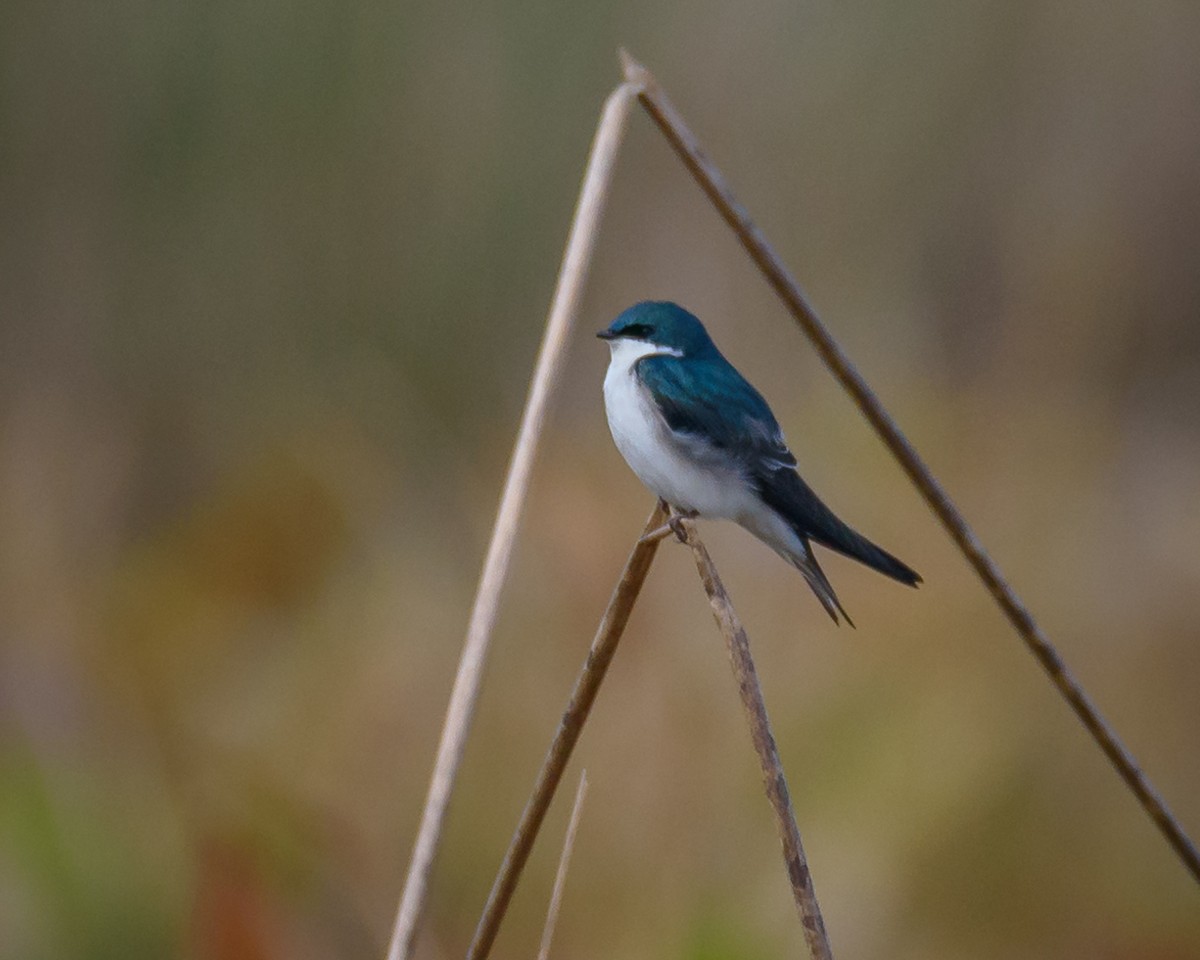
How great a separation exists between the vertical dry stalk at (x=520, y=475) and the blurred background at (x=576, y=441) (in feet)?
3.87

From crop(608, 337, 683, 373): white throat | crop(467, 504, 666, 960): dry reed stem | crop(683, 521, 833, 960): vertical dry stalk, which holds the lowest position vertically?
crop(683, 521, 833, 960): vertical dry stalk

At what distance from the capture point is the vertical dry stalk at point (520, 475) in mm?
852

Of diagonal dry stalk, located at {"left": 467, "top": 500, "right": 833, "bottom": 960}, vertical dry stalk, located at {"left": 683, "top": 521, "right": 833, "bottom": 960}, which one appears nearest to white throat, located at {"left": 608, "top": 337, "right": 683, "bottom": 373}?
diagonal dry stalk, located at {"left": 467, "top": 500, "right": 833, "bottom": 960}

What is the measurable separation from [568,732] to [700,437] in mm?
726

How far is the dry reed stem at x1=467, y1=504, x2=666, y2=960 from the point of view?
1.01 meters

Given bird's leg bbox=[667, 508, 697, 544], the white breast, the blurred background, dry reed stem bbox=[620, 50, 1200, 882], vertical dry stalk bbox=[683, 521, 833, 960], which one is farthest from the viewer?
the blurred background

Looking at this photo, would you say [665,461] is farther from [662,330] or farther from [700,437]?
[662,330]

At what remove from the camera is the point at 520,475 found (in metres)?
0.89

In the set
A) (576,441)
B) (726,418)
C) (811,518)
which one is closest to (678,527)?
(811,518)

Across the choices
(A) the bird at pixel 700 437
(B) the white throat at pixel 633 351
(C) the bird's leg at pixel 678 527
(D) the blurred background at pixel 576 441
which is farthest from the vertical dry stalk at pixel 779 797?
(D) the blurred background at pixel 576 441

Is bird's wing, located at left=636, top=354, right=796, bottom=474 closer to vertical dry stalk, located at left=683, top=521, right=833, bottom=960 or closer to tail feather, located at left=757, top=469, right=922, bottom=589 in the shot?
tail feather, located at left=757, top=469, right=922, bottom=589

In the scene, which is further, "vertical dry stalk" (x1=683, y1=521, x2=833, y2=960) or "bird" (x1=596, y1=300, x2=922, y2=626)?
"bird" (x1=596, y1=300, x2=922, y2=626)

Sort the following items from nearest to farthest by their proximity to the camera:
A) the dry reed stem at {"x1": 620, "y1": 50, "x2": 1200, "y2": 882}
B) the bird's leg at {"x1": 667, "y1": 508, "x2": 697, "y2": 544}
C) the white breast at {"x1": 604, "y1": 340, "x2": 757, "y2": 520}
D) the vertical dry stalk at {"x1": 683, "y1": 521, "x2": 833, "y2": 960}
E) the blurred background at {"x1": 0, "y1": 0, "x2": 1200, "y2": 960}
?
the dry reed stem at {"x1": 620, "y1": 50, "x2": 1200, "y2": 882} → the vertical dry stalk at {"x1": 683, "y1": 521, "x2": 833, "y2": 960} → the bird's leg at {"x1": 667, "y1": 508, "x2": 697, "y2": 544} → the white breast at {"x1": 604, "y1": 340, "x2": 757, "y2": 520} → the blurred background at {"x1": 0, "y1": 0, "x2": 1200, "y2": 960}

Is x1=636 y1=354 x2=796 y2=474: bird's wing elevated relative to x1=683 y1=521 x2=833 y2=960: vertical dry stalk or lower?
elevated
